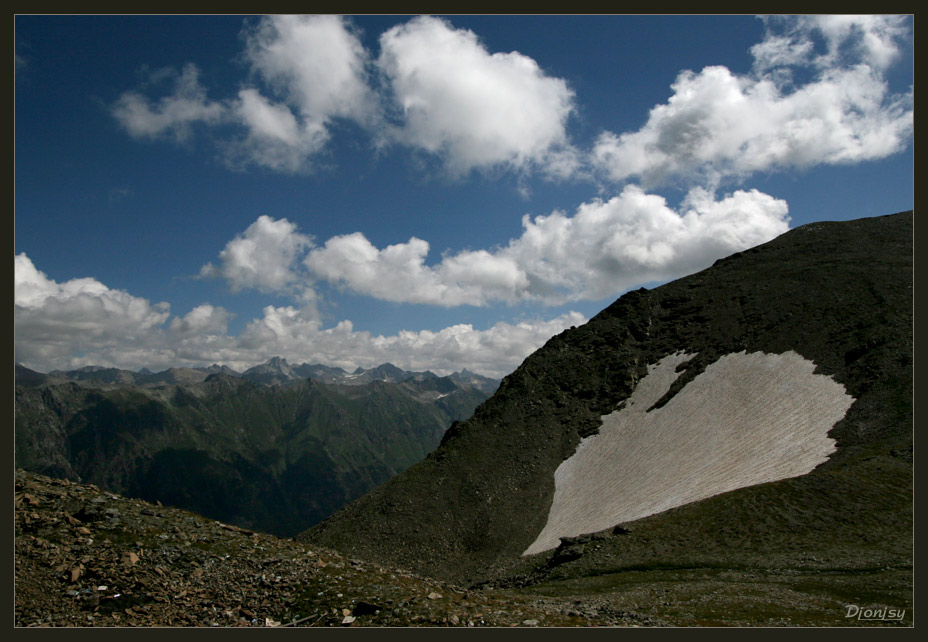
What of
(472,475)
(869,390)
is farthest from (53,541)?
(869,390)

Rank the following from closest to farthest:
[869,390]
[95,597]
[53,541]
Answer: [95,597] < [53,541] < [869,390]

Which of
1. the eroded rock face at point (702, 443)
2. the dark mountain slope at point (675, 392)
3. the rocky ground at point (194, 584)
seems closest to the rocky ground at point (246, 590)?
the rocky ground at point (194, 584)

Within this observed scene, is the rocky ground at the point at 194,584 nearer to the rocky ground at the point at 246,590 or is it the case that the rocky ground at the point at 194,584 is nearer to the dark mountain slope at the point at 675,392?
the rocky ground at the point at 246,590

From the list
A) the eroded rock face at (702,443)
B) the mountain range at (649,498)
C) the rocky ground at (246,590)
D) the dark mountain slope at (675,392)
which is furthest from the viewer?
the eroded rock face at (702,443)

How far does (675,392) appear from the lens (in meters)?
94.6

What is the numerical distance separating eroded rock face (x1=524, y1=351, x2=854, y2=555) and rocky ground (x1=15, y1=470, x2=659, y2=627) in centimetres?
4349

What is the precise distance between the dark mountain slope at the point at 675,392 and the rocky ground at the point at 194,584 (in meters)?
27.6

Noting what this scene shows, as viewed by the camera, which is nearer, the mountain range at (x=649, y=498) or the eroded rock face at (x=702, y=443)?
the mountain range at (x=649, y=498)

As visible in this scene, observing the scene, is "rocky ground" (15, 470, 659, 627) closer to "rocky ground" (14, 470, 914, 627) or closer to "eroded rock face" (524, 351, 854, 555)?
"rocky ground" (14, 470, 914, 627)

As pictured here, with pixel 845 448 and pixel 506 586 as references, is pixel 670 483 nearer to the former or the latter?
pixel 845 448

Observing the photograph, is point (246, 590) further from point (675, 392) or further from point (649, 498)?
point (675, 392)

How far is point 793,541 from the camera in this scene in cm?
4219

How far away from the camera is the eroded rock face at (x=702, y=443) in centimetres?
6256

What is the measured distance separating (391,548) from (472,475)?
2003cm
